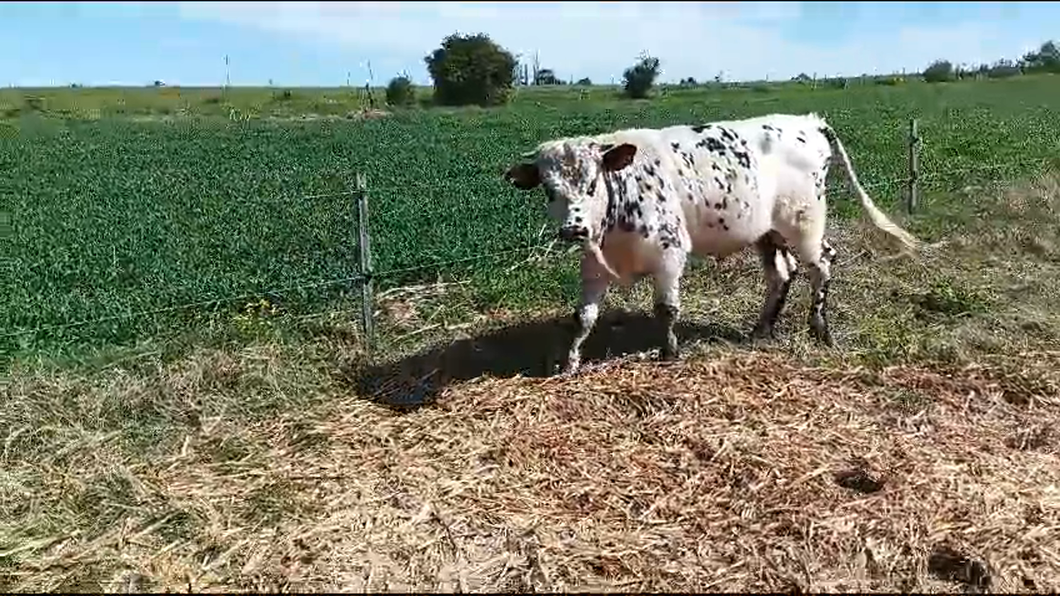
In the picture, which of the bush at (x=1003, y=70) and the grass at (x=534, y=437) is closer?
the grass at (x=534, y=437)

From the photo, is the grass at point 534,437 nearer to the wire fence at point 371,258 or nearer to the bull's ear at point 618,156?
the wire fence at point 371,258

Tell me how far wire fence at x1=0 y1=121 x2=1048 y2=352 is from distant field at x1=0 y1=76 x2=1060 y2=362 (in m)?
0.07

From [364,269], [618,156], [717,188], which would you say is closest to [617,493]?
[618,156]

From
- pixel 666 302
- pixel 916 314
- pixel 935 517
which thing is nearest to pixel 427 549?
pixel 935 517

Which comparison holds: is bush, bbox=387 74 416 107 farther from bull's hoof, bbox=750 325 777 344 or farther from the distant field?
bull's hoof, bbox=750 325 777 344

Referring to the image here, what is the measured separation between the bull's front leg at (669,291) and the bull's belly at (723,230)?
0.28 metres

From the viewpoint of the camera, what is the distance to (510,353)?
21.6 feet

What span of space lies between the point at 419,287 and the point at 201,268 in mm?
2234

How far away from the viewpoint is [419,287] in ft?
26.2

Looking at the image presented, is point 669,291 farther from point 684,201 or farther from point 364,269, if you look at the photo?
point 364,269

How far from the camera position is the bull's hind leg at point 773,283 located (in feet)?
22.7

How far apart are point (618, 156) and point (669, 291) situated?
0.98m

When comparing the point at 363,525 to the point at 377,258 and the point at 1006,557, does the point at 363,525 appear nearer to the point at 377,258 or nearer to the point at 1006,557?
the point at 1006,557

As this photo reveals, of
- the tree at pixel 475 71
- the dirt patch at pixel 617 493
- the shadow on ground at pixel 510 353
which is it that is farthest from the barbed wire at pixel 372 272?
the tree at pixel 475 71
